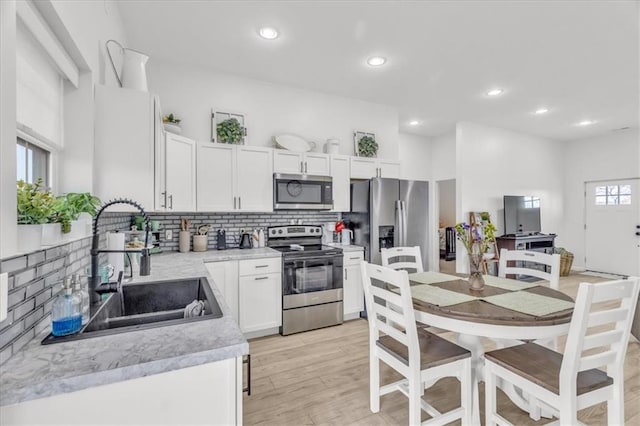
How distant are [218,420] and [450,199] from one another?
8.36 metres

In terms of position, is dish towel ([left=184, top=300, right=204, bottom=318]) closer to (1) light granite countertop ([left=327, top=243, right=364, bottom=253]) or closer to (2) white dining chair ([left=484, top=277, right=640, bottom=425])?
(2) white dining chair ([left=484, top=277, right=640, bottom=425])

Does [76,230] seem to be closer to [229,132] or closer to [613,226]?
[229,132]

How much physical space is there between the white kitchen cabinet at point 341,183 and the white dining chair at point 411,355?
6.54 ft

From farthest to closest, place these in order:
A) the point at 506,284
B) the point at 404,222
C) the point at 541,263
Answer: the point at 404,222, the point at 541,263, the point at 506,284

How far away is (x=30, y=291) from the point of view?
1039mm

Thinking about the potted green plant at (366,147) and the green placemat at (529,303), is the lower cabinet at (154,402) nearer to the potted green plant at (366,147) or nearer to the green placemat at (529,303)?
the green placemat at (529,303)

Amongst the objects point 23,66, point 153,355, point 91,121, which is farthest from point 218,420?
point 91,121

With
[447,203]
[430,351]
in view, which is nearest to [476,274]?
[430,351]

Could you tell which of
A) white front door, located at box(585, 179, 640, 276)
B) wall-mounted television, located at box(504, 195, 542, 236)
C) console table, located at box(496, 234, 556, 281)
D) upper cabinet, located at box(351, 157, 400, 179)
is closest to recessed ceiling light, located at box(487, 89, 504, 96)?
upper cabinet, located at box(351, 157, 400, 179)

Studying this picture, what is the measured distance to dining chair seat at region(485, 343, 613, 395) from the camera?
4.81ft

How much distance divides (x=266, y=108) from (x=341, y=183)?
1295mm

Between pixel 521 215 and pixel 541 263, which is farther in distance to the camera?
pixel 521 215

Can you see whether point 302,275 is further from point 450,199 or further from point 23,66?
point 450,199

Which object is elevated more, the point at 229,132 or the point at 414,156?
the point at 414,156
